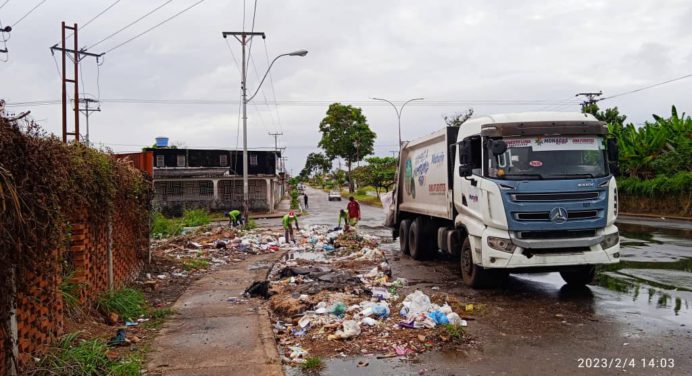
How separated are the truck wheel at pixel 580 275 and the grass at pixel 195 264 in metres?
7.88

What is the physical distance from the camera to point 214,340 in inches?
241

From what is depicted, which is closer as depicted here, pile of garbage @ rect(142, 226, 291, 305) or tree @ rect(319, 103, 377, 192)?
pile of garbage @ rect(142, 226, 291, 305)

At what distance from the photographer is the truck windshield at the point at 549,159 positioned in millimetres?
8250

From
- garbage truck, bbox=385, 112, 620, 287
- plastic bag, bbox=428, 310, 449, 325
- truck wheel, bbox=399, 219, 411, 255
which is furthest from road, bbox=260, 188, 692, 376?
truck wheel, bbox=399, 219, 411, 255

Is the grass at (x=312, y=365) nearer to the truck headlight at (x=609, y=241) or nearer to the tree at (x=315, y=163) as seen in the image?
the truck headlight at (x=609, y=241)

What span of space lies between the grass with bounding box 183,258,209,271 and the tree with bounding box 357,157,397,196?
4611 centimetres

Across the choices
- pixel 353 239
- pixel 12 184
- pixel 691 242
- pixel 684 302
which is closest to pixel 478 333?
pixel 684 302

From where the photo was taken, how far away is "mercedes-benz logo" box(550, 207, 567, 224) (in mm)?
7961

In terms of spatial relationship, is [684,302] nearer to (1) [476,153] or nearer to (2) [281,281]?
(1) [476,153]

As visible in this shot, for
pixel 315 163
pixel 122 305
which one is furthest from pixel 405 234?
pixel 315 163

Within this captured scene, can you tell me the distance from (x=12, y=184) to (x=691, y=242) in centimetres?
1664

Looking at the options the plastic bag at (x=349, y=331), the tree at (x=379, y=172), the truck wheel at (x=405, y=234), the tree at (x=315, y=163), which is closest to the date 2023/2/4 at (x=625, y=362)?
the plastic bag at (x=349, y=331)

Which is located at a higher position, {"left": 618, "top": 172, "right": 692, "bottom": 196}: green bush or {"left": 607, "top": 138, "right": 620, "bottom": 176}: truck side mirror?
{"left": 607, "top": 138, "right": 620, "bottom": 176}: truck side mirror

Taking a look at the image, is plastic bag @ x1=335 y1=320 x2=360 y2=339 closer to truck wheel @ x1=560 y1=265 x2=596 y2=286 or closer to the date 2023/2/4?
the date 2023/2/4
